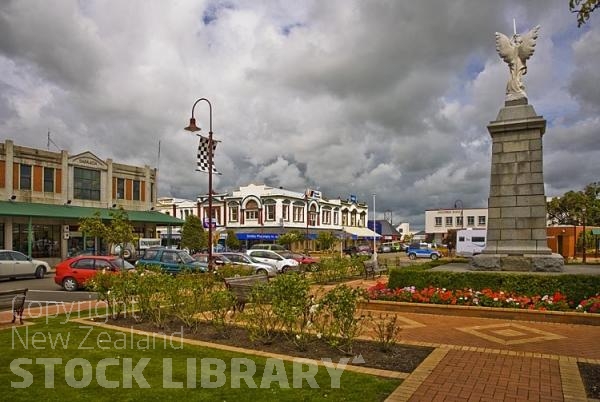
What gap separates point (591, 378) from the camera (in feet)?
20.7

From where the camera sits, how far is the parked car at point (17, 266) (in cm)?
2291

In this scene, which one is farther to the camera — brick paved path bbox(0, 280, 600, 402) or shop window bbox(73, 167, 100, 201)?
shop window bbox(73, 167, 100, 201)

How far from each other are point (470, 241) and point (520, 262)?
3012 centimetres

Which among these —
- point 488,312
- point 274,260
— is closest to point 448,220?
point 274,260

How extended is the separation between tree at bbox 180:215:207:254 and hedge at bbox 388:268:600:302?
37110 millimetres

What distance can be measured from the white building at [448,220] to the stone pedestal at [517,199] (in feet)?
241

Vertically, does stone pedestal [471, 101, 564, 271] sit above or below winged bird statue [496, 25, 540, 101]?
below

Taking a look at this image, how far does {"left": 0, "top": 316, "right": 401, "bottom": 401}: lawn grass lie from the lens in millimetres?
5562

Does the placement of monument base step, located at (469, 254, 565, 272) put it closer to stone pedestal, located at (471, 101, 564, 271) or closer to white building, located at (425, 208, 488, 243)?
stone pedestal, located at (471, 101, 564, 271)

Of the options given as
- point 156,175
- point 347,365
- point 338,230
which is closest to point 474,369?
point 347,365

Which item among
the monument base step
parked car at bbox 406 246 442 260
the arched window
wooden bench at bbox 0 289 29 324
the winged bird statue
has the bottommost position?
parked car at bbox 406 246 442 260

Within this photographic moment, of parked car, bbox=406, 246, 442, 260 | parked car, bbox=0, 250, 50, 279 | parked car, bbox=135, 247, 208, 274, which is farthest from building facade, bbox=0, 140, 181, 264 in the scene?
parked car, bbox=406, 246, 442, 260

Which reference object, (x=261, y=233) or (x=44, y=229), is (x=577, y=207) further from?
(x=44, y=229)

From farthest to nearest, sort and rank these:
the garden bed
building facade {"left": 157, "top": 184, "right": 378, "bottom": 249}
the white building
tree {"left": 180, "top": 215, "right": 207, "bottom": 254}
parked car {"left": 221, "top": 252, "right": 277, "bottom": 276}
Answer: the white building
building facade {"left": 157, "top": 184, "right": 378, "bottom": 249}
tree {"left": 180, "top": 215, "right": 207, "bottom": 254}
parked car {"left": 221, "top": 252, "right": 277, "bottom": 276}
the garden bed
